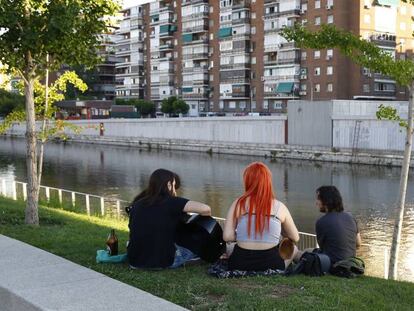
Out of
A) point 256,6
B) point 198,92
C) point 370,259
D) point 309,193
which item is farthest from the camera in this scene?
point 198,92

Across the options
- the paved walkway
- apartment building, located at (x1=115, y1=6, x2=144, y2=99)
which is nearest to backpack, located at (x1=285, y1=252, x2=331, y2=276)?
the paved walkway

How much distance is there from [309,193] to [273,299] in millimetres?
30113

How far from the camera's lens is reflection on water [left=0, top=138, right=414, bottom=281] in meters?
23.9

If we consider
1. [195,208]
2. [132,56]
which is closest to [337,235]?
[195,208]

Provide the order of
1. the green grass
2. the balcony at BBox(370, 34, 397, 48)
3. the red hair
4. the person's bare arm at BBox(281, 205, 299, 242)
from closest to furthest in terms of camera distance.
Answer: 1. the green grass
2. the red hair
3. the person's bare arm at BBox(281, 205, 299, 242)
4. the balcony at BBox(370, 34, 397, 48)

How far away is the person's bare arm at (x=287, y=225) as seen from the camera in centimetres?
632

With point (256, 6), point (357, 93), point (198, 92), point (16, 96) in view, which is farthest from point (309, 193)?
point (16, 96)

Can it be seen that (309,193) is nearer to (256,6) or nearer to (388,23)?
(388,23)

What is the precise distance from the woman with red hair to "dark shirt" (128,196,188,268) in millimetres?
658

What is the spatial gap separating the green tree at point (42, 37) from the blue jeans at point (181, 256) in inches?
212

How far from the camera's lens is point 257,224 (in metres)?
6.18

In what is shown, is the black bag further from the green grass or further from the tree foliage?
the tree foliage

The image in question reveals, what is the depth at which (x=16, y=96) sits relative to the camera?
111250 mm

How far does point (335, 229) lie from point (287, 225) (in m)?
1.25
